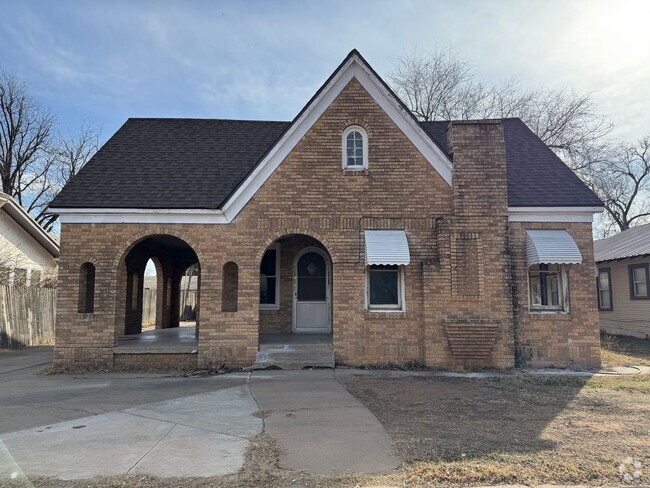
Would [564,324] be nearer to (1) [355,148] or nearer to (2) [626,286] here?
(1) [355,148]

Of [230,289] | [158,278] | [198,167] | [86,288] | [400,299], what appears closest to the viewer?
[400,299]

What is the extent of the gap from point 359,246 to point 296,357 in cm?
293

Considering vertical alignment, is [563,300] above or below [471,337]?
above

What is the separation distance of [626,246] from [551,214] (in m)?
11.2

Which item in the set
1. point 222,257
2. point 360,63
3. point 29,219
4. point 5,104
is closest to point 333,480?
point 222,257

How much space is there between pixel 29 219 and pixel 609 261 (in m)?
24.6

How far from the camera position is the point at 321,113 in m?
11.6

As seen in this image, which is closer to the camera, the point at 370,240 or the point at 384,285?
the point at 370,240

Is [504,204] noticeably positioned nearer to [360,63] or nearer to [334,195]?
[334,195]

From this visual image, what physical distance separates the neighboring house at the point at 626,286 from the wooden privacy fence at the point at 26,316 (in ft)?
74.1

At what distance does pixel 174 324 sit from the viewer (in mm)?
18359

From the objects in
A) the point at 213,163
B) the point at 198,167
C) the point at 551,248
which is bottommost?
the point at 551,248

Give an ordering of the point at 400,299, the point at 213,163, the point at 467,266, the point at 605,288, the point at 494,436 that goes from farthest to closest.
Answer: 1. the point at 605,288
2. the point at 213,163
3. the point at 400,299
4. the point at 467,266
5. the point at 494,436

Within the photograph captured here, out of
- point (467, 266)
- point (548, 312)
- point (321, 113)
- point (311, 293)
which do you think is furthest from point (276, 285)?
point (548, 312)
